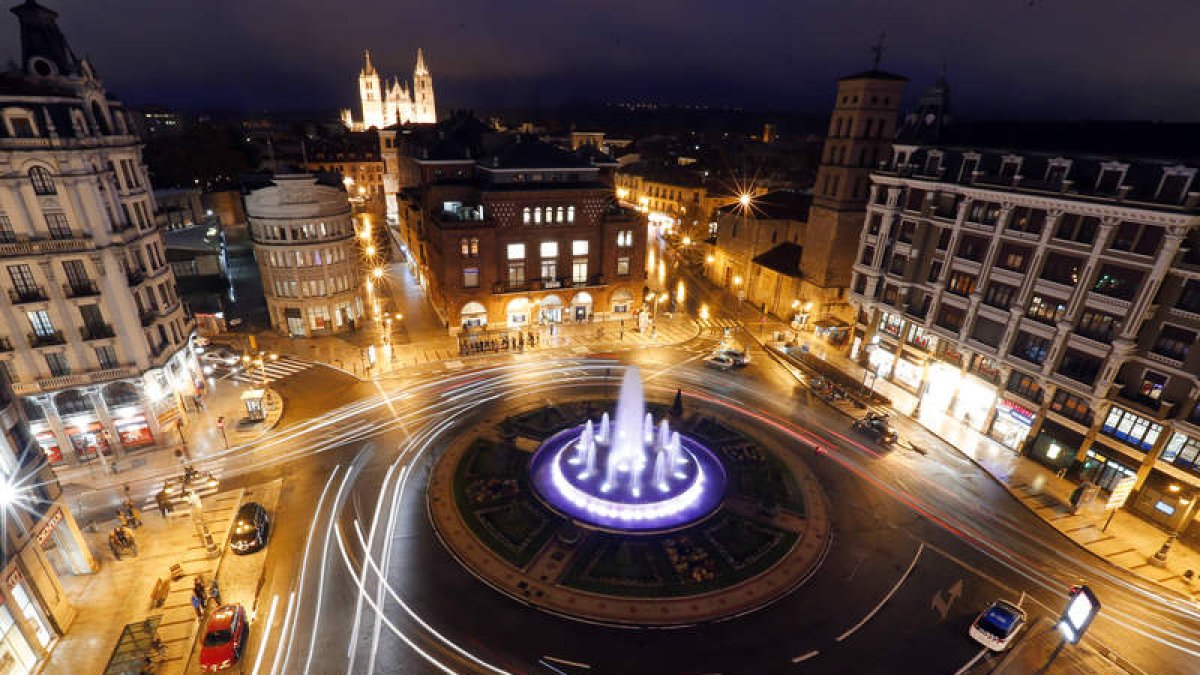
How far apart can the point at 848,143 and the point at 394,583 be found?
202 feet

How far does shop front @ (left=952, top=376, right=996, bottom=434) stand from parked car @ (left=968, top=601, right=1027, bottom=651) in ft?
74.3

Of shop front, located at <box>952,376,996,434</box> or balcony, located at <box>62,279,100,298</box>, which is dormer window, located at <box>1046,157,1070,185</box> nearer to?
shop front, located at <box>952,376,996,434</box>

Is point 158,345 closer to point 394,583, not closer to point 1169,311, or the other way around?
point 394,583

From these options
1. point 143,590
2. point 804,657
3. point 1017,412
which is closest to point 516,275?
point 143,590

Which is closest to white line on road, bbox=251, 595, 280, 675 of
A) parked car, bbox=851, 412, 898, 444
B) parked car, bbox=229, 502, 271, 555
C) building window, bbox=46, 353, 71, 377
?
parked car, bbox=229, 502, 271, 555

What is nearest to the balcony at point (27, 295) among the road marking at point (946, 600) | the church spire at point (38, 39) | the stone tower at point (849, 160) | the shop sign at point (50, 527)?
the church spire at point (38, 39)

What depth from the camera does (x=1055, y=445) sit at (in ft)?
137

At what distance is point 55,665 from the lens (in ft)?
83.0

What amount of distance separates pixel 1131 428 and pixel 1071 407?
373 cm

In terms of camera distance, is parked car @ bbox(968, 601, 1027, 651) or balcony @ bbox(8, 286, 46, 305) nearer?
parked car @ bbox(968, 601, 1027, 651)

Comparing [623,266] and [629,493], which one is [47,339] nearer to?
[629,493]

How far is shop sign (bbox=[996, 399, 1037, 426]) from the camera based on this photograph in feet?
141

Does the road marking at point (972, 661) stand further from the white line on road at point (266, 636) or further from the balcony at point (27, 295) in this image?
the balcony at point (27, 295)


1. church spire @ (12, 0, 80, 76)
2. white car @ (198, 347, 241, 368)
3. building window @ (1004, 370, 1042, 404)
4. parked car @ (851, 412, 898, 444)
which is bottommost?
white car @ (198, 347, 241, 368)
